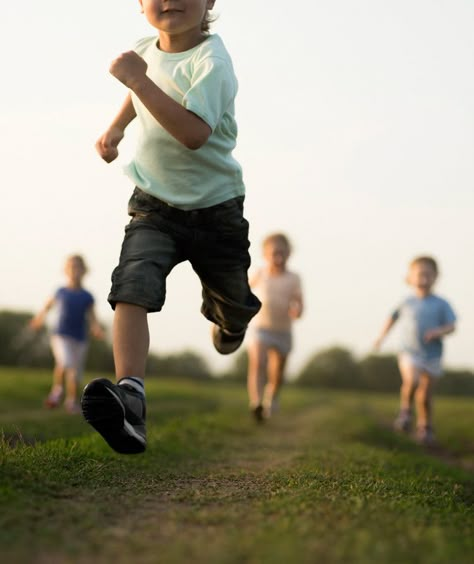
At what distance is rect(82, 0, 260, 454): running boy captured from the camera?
408cm

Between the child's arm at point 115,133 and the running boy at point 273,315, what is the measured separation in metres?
6.57

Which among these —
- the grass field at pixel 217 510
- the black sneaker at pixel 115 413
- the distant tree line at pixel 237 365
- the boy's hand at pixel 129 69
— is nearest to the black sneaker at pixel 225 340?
the grass field at pixel 217 510

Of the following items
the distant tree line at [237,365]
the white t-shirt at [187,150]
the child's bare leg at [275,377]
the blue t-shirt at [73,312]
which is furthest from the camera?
the distant tree line at [237,365]

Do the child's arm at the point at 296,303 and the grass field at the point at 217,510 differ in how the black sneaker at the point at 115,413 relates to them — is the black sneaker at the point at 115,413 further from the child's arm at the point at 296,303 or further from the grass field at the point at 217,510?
the child's arm at the point at 296,303

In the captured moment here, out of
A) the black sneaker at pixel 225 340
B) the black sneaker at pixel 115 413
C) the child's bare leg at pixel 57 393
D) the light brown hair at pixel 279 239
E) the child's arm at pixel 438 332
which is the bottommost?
the child's bare leg at pixel 57 393

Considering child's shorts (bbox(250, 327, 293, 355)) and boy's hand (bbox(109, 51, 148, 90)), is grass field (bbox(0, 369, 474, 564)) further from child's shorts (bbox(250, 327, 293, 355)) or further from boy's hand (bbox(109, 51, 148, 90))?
child's shorts (bbox(250, 327, 293, 355))

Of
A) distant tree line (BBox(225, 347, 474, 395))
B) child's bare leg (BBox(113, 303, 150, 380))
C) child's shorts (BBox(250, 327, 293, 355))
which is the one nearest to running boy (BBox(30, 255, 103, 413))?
child's shorts (BBox(250, 327, 293, 355))

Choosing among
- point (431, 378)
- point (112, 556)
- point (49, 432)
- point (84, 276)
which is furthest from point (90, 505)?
point (84, 276)

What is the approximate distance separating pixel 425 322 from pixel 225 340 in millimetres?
6991

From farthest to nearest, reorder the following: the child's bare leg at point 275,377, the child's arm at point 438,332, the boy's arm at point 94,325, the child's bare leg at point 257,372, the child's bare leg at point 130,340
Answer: the boy's arm at point 94,325 < the child's arm at point 438,332 < the child's bare leg at point 275,377 < the child's bare leg at point 257,372 < the child's bare leg at point 130,340

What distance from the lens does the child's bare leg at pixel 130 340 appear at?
416 centimetres

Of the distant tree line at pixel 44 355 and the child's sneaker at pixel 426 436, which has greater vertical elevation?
the distant tree line at pixel 44 355

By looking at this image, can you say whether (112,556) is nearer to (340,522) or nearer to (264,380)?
(340,522)

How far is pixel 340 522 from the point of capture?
274cm
